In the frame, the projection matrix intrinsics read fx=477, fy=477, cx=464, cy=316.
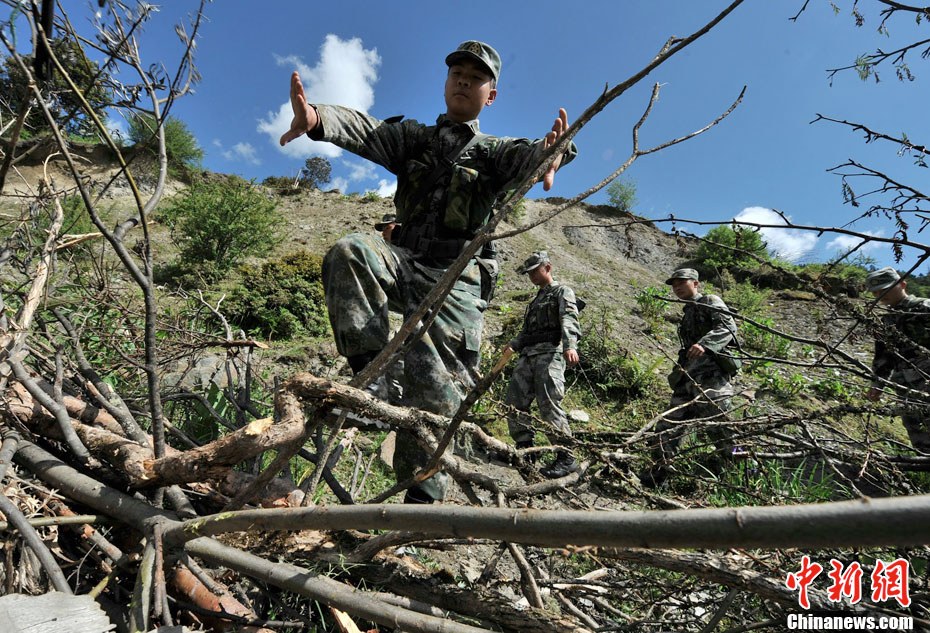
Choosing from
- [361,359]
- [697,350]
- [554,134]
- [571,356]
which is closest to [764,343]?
[697,350]

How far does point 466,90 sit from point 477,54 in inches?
7.2

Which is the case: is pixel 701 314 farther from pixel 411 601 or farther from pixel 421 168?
pixel 411 601

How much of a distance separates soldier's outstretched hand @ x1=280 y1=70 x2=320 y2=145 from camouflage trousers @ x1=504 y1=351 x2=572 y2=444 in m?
3.56

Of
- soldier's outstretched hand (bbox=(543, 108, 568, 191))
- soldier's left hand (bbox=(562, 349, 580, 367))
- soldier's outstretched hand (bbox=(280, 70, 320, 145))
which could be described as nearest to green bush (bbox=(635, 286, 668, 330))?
soldier's left hand (bbox=(562, 349, 580, 367))

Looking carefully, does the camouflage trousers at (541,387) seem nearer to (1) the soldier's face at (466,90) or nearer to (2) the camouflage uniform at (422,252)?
(2) the camouflage uniform at (422,252)

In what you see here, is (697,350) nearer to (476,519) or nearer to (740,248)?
(740,248)

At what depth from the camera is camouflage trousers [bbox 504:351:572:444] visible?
5.15 m

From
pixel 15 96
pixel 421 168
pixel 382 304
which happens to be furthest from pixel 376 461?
pixel 15 96

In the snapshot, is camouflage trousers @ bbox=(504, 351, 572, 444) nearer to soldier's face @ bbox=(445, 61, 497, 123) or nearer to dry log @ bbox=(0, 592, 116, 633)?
soldier's face @ bbox=(445, 61, 497, 123)

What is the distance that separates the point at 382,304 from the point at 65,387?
140 centimetres

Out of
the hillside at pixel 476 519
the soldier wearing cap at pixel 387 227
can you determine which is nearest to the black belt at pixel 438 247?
the soldier wearing cap at pixel 387 227

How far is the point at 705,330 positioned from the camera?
211 inches

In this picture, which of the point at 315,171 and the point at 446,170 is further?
the point at 315,171

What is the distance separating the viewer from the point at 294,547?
4.86ft
